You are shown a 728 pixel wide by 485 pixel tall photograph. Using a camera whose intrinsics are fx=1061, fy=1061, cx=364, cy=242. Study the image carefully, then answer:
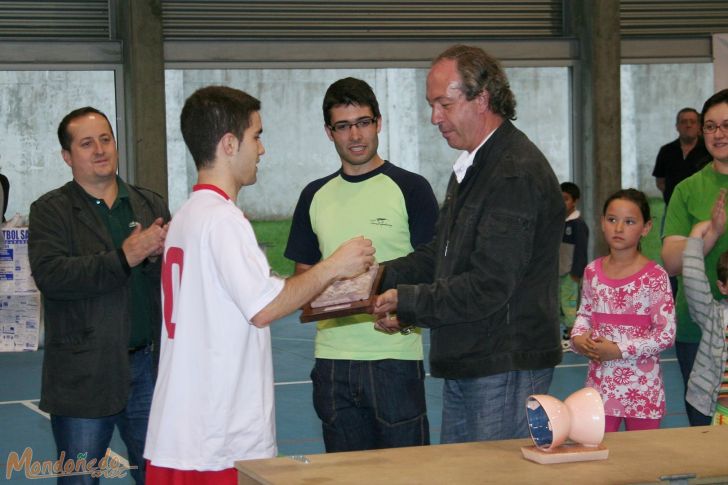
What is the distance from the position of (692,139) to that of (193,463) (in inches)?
329

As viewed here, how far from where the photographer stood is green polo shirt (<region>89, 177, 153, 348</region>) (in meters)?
4.37

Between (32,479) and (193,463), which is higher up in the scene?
(193,463)

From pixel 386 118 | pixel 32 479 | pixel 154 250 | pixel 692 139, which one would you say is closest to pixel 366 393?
pixel 154 250

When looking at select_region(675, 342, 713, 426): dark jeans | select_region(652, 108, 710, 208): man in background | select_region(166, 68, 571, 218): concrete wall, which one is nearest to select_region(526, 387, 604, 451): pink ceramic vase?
select_region(675, 342, 713, 426): dark jeans

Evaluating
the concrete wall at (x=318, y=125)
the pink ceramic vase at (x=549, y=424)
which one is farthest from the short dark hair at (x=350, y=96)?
the concrete wall at (x=318, y=125)

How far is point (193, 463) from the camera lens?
312 cm

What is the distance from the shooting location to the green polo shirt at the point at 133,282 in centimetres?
437

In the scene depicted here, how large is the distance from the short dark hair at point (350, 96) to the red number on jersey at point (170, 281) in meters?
1.35

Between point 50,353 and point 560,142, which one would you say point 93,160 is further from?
point 560,142

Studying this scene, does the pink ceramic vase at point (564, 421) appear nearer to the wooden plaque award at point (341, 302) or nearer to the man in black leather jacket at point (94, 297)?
the wooden plaque award at point (341, 302)

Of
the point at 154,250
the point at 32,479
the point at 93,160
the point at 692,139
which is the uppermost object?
the point at 692,139

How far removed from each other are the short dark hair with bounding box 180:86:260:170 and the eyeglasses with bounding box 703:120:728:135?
2.23 m

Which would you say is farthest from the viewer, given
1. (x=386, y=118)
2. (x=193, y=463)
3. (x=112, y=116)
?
(x=386, y=118)

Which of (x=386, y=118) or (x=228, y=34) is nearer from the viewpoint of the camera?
(x=228, y=34)
